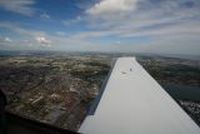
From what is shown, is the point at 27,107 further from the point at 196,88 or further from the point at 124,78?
the point at 196,88

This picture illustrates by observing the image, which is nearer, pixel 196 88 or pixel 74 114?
pixel 74 114

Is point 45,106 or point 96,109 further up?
point 96,109

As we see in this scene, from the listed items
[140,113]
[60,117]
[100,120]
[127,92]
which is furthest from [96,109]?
[60,117]

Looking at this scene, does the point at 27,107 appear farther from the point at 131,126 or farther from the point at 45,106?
the point at 131,126

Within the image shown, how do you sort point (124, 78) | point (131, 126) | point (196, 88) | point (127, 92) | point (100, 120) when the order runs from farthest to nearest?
point (196, 88) < point (124, 78) < point (127, 92) < point (100, 120) < point (131, 126)

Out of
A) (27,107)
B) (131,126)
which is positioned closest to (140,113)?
(131,126)

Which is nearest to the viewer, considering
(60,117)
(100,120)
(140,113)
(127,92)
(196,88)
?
(100,120)
